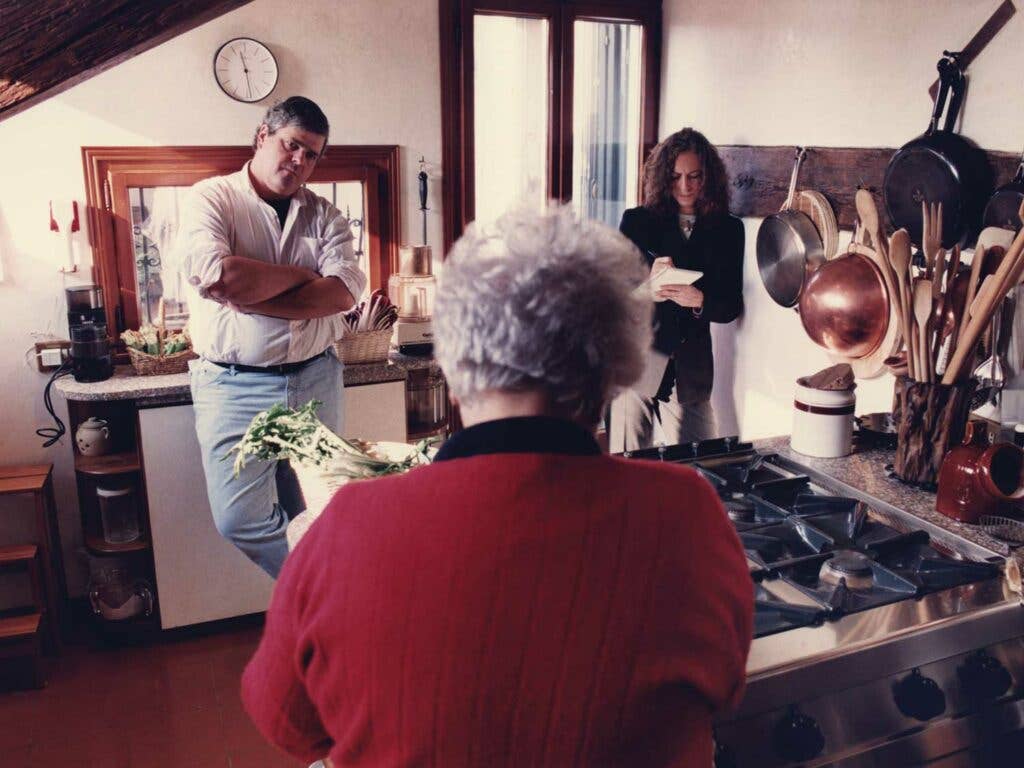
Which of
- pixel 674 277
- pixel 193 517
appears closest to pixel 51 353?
pixel 193 517

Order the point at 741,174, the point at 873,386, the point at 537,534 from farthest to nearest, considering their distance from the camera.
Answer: the point at 741,174, the point at 873,386, the point at 537,534

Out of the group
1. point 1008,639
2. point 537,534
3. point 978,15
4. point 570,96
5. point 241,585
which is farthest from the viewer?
point 570,96

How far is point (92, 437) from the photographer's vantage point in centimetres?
313

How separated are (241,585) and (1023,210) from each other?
269cm

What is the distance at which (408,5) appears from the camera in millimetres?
3568

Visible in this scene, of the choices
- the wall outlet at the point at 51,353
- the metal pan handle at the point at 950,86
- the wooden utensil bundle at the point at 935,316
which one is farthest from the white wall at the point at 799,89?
the wall outlet at the point at 51,353

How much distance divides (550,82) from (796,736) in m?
3.21

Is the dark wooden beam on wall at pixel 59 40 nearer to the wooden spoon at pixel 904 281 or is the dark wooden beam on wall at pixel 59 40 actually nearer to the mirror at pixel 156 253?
the mirror at pixel 156 253

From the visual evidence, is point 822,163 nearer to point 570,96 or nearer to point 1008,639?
point 570,96

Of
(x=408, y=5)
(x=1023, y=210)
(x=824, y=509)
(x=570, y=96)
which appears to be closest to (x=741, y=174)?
(x=570, y=96)

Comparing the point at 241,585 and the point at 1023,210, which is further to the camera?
the point at 241,585

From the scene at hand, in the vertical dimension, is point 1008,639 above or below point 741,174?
below

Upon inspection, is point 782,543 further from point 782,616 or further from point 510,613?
point 510,613

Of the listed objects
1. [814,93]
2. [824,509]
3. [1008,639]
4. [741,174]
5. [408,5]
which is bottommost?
[1008,639]
